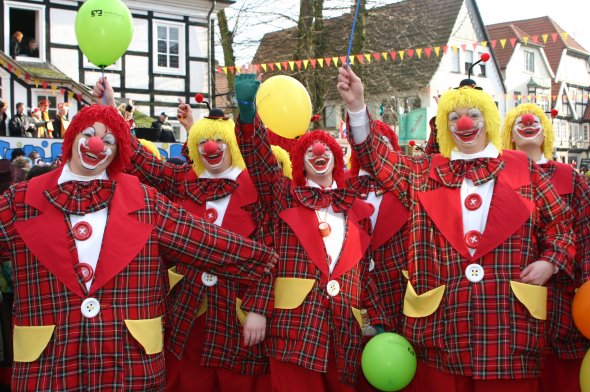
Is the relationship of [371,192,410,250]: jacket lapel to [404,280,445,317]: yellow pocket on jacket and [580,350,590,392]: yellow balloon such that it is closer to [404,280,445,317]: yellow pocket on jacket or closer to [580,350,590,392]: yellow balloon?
[404,280,445,317]: yellow pocket on jacket

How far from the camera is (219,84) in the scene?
100 feet

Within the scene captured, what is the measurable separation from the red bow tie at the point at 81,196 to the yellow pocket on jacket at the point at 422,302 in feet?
5.02

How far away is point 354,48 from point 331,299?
534 inches

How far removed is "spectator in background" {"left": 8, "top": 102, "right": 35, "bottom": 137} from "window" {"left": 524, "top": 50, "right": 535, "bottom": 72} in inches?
1139

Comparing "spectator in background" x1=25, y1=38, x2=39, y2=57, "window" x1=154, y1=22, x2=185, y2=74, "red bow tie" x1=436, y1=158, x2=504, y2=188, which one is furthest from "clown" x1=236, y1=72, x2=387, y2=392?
"window" x1=154, y1=22, x2=185, y2=74

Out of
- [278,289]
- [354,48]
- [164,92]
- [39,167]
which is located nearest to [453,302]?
[278,289]

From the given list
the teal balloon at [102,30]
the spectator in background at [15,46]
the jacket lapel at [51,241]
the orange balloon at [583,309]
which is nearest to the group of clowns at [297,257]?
the jacket lapel at [51,241]

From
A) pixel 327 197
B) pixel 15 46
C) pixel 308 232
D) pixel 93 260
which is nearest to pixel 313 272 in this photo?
pixel 308 232

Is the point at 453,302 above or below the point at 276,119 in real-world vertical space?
below

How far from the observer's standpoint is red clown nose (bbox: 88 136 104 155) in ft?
9.31

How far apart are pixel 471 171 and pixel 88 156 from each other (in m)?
1.82

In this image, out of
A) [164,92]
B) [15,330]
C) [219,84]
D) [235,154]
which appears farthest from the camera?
[219,84]

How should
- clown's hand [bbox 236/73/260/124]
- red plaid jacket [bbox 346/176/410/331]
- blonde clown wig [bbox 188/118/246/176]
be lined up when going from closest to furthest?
1. clown's hand [bbox 236/73/260/124]
2. red plaid jacket [bbox 346/176/410/331]
3. blonde clown wig [bbox 188/118/246/176]

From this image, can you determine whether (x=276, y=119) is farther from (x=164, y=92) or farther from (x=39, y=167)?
(x=164, y=92)
